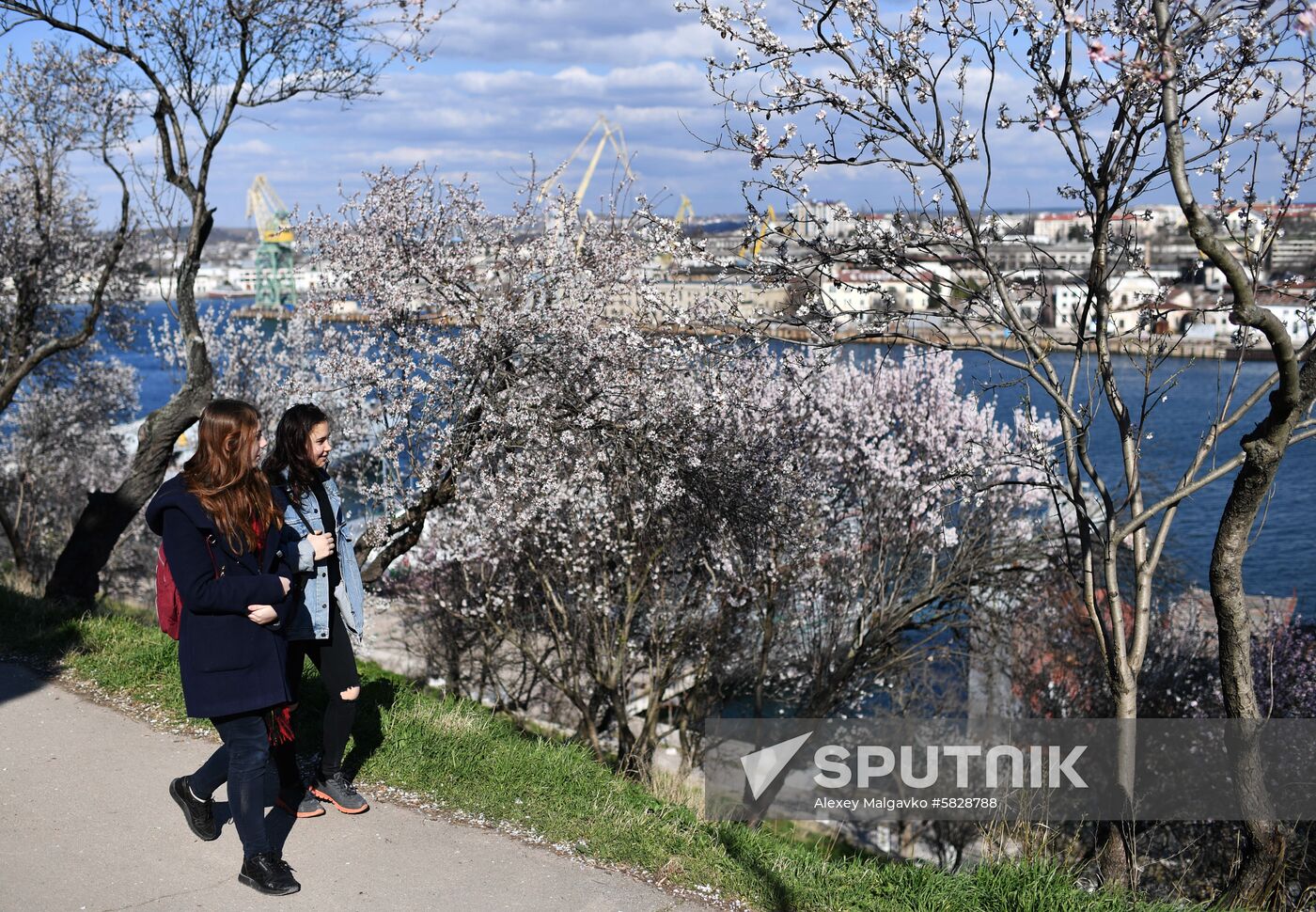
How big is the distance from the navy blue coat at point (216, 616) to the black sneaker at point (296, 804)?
930 mm

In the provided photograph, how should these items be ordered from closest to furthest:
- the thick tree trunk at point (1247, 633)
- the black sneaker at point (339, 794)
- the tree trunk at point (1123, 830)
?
the black sneaker at point (339, 794), the thick tree trunk at point (1247, 633), the tree trunk at point (1123, 830)

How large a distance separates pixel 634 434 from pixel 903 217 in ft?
13.4

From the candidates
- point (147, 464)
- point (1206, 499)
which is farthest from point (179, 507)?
point (1206, 499)

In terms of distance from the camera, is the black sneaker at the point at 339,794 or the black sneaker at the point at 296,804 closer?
→ the black sneaker at the point at 296,804

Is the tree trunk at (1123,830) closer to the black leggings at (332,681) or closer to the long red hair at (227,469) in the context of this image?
the black leggings at (332,681)

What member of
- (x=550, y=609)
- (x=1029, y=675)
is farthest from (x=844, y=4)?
(x=1029, y=675)

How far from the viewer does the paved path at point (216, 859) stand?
433 cm

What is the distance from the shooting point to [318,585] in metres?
4.82

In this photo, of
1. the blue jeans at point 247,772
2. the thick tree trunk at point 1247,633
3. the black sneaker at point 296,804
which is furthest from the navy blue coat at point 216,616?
the thick tree trunk at point 1247,633

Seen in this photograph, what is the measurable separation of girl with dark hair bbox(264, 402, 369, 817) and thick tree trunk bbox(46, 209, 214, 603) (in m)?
6.55

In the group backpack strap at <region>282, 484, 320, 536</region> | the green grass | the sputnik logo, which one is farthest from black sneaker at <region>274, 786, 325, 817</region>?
the sputnik logo

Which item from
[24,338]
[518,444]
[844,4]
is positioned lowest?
[518,444]

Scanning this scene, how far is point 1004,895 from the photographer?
4.62m

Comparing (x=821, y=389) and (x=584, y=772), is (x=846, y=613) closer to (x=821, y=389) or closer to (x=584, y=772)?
(x=821, y=389)
